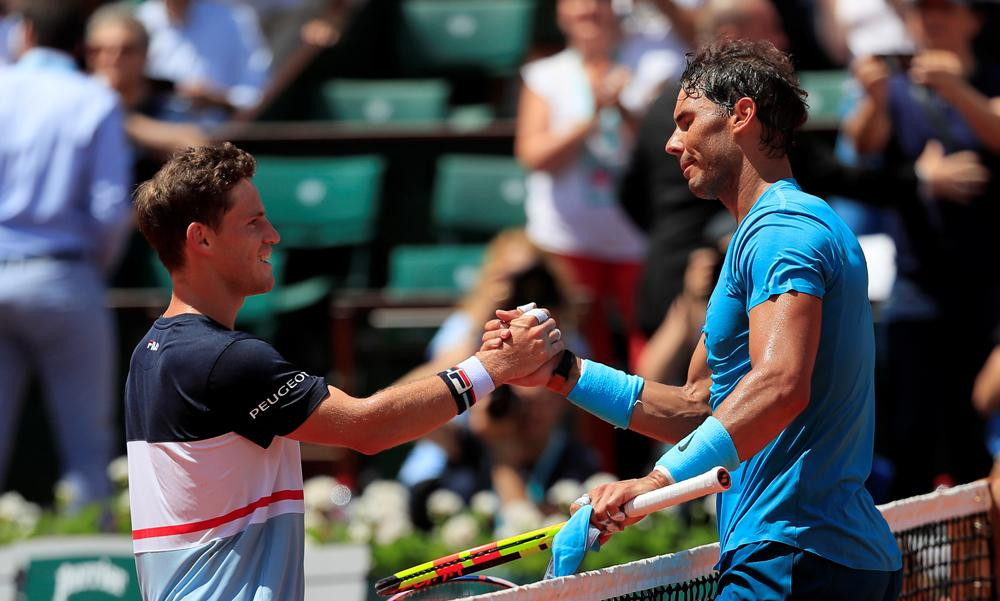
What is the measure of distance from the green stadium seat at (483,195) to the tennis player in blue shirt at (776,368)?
215 inches

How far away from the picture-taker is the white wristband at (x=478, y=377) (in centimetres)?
366

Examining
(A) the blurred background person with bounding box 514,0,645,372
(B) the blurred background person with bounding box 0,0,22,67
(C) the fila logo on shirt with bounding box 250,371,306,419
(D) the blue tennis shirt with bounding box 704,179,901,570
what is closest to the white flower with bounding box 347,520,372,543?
(A) the blurred background person with bounding box 514,0,645,372

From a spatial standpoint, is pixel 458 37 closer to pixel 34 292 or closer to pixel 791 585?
pixel 34 292

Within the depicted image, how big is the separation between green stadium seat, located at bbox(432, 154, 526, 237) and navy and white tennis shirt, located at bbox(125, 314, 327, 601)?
18.3ft

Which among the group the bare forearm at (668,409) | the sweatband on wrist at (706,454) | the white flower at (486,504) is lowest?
the sweatband on wrist at (706,454)

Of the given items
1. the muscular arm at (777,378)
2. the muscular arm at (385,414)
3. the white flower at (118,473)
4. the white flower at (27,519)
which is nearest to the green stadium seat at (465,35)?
the white flower at (118,473)

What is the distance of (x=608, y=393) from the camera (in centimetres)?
388

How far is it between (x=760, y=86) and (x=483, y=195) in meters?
5.69

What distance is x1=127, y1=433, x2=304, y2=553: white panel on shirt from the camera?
3426mm

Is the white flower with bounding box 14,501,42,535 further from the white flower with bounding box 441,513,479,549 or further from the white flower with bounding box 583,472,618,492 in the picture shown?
the white flower with bounding box 583,472,618,492

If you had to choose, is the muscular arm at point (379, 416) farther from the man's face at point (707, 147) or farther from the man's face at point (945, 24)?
the man's face at point (945, 24)

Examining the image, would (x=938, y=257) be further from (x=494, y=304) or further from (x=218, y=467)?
(x=218, y=467)

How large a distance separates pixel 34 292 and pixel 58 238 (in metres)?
0.27

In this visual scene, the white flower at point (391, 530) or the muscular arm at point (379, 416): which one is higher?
the white flower at point (391, 530)
